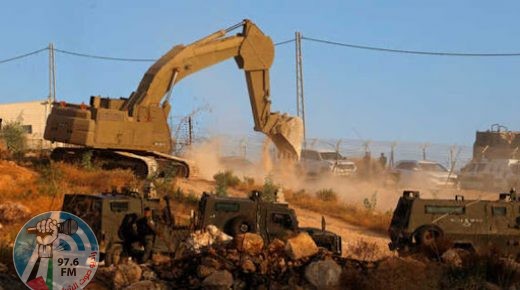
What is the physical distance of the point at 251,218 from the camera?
59.4 feet

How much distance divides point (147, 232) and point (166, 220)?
924mm

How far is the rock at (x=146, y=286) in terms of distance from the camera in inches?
531

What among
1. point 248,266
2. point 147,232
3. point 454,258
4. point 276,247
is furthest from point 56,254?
point 454,258

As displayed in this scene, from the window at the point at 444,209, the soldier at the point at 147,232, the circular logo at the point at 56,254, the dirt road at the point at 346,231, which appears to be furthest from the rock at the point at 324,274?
the dirt road at the point at 346,231

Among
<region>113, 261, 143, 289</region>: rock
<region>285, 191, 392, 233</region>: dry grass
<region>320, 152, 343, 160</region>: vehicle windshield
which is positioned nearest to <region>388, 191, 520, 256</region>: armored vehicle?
<region>113, 261, 143, 289</region>: rock

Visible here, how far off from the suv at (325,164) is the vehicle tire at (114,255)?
24675 mm

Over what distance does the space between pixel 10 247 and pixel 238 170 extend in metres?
25.3

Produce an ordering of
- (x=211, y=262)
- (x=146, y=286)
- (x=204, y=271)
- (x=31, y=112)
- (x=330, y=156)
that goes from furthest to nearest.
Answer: (x=31, y=112)
(x=330, y=156)
(x=211, y=262)
(x=204, y=271)
(x=146, y=286)

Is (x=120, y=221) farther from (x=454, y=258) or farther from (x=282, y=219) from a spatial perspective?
(x=454, y=258)

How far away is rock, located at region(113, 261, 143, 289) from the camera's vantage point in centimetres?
1383

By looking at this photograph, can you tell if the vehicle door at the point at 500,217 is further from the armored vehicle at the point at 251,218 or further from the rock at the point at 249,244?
the rock at the point at 249,244

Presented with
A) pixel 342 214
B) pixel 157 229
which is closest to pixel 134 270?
pixel 157 229

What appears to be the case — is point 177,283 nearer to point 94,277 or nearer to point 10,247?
point 94,277

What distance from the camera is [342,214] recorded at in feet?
95.6
